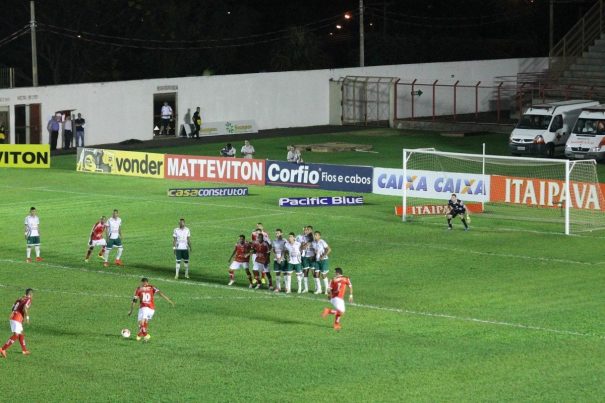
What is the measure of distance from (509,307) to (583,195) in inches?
573

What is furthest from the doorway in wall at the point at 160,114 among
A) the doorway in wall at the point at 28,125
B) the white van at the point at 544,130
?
the white van at the point at 544,130

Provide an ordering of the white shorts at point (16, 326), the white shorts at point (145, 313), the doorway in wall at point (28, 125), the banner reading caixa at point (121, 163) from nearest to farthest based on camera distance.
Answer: the white shorts at point (16, 326) → the white shorts at point (145, 313) → the banner reading caixa at point (121, 163) → the doorway in wall at point (28, 125)

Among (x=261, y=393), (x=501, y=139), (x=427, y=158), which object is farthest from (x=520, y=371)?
(x=501, y=139)

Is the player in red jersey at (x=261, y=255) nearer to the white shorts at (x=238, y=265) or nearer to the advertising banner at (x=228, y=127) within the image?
the white shorts at (x=238, y=265)

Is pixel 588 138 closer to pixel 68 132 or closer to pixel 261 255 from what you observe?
pixel 68 132

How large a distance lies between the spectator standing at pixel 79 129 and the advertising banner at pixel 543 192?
31.1m

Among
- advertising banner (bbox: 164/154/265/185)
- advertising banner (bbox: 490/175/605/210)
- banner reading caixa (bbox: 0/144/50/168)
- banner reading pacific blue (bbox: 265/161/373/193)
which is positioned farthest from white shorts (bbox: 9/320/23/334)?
banner reading caixa (bbox: 0/144/50/168)

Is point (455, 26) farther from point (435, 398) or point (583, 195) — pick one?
point (435, 398)

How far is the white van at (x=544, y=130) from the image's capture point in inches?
2655

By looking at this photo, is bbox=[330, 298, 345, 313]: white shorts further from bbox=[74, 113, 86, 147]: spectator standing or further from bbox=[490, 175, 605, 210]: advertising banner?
bbox=[74, 113, 86, 147]: spectator standing

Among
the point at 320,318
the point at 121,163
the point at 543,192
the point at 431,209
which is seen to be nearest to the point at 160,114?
the point at 121,163

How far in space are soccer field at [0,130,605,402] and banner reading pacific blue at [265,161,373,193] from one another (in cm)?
328

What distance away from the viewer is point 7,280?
125 ft

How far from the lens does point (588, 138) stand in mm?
65125
